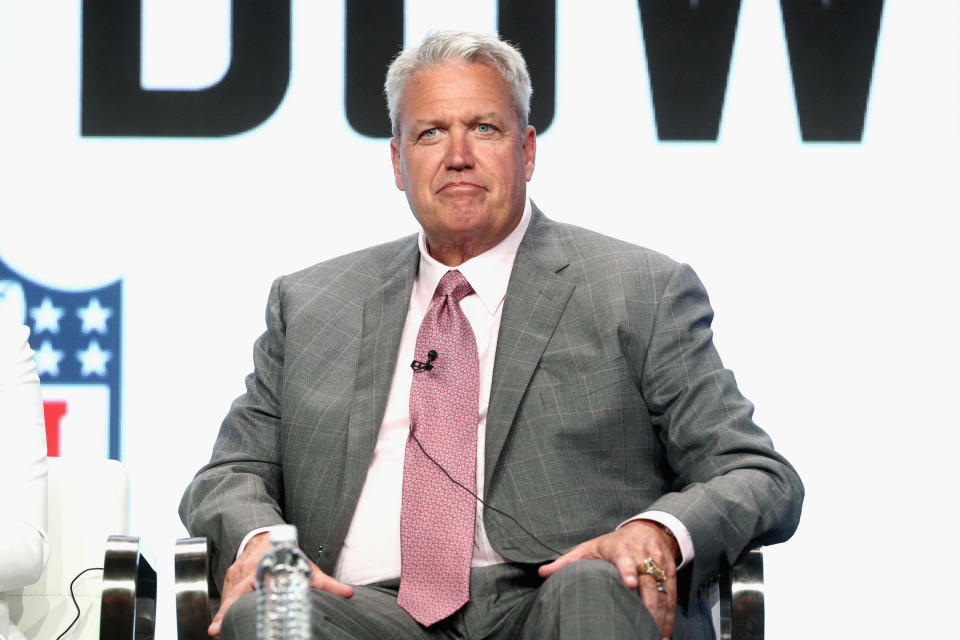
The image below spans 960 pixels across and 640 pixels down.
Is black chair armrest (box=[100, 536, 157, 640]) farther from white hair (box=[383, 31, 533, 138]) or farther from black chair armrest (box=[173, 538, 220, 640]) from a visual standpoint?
white hair (box=[383, 31, 533, 138])

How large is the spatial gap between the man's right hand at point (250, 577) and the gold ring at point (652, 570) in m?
0.56

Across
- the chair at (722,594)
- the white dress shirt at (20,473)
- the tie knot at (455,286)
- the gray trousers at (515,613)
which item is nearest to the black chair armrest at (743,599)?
the chair at (722,594)

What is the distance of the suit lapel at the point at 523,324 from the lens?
2.54 m

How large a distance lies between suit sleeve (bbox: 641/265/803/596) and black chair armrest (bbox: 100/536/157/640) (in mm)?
916

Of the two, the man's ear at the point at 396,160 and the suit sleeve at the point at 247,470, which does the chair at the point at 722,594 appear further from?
the man's ear at the point at 396,160

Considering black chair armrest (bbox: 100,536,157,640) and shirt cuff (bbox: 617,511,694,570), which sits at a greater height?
shirt cuff (bbox: 617,511,694,570)

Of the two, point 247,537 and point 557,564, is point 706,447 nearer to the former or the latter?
point 557,564

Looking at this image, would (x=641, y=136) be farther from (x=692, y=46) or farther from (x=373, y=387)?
(x=373, y=387)

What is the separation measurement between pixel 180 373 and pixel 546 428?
1604 millimetres

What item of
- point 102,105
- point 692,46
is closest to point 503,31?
point 692,46

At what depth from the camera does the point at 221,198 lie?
3.86 meters

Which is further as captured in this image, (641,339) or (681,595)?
(641,339)

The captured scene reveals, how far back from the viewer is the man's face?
2.77 meters

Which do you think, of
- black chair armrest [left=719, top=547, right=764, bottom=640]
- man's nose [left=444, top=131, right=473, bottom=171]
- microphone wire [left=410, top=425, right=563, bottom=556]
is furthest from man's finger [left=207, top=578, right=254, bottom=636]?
man's nose [left=444, top=131, right=473, bottom=171]
